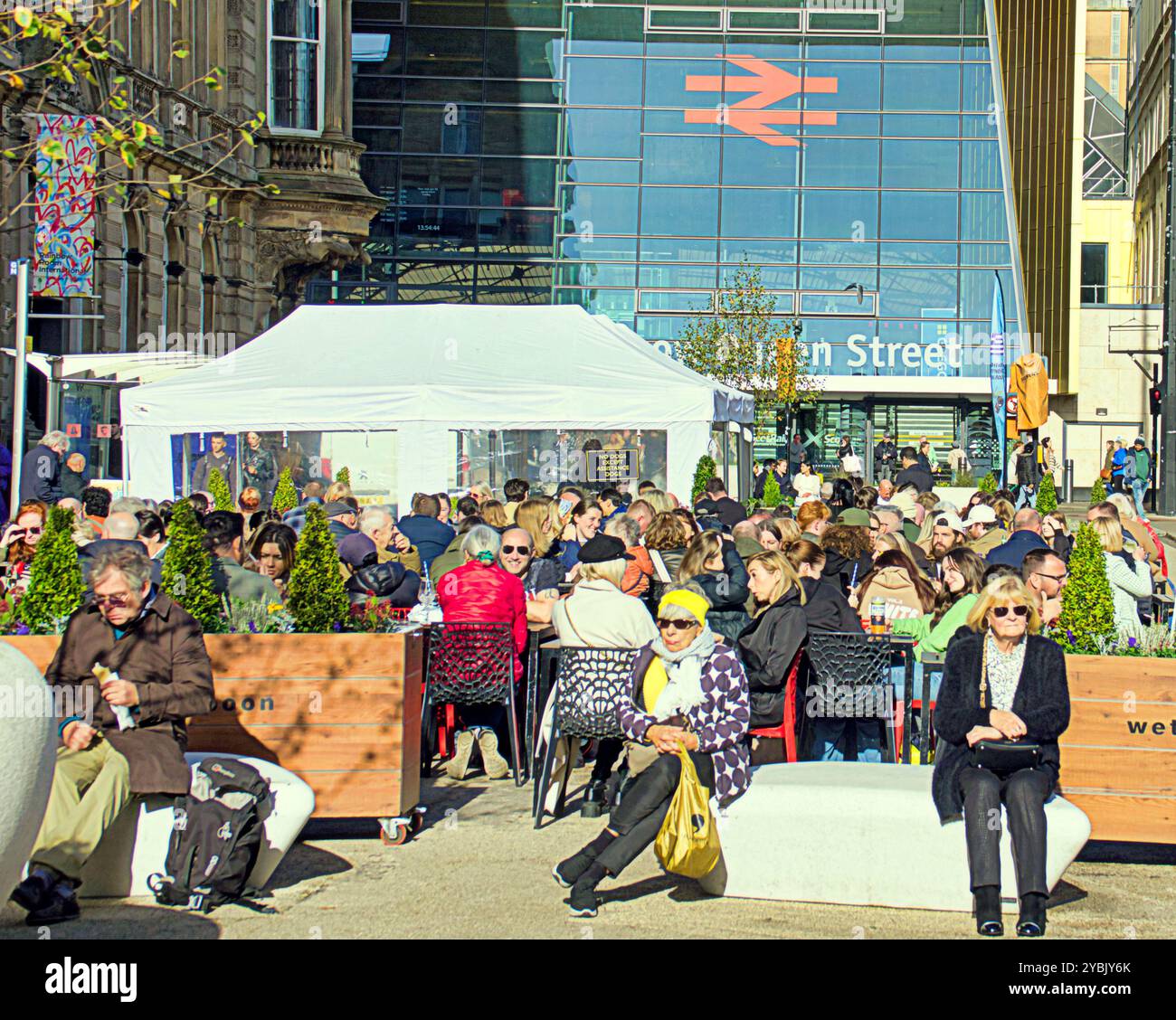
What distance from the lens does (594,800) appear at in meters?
9.43

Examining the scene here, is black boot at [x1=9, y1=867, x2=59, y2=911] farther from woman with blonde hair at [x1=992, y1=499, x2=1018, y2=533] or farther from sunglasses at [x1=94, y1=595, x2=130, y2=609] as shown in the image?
woman with blonde hair at [x1=992, y1=499, x2=1018, y2=533]

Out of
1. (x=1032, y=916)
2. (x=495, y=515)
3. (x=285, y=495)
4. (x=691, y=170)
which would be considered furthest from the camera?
(x=691, y=170)

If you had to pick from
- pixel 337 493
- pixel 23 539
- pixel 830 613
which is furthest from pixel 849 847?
pixel 337 493

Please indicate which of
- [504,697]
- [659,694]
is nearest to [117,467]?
[504,697]

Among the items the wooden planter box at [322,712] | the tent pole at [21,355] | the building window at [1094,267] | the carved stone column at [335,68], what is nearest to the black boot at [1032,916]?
the wooden planter box at [322,712]

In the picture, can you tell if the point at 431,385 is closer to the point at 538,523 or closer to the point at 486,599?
the point at 538,523

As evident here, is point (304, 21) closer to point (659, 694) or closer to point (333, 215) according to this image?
point (333, 215)

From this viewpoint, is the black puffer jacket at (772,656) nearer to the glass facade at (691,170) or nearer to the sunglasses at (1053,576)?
the sunglasses at (1053,576)

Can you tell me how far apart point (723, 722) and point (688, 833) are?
1.84ft

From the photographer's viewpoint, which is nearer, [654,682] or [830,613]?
[654,682]

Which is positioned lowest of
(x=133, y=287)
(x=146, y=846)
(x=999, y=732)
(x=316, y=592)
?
(x=146, y=846)

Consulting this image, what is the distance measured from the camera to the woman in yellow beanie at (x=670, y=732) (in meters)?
7.30

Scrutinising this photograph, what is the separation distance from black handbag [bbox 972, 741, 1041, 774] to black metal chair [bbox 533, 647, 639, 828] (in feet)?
6.62
